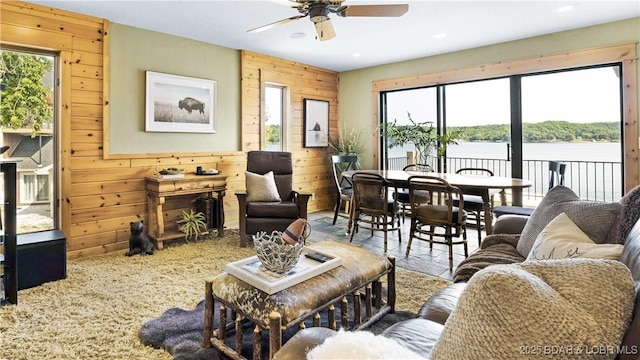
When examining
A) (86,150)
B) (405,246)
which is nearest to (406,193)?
(405,246)

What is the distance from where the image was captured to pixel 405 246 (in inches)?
160

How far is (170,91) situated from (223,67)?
0.87 m

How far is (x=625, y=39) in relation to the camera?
3.83 metres

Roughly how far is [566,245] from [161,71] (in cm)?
430

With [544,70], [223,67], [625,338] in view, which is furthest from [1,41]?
[544,70]

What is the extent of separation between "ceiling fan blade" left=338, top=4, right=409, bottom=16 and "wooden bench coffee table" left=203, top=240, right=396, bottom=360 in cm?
180

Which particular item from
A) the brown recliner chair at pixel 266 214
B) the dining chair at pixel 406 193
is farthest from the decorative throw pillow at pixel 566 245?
the brown recliner chair at pixel 266 214

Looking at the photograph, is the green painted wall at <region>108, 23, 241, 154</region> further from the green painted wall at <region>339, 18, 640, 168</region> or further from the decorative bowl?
the decorative bowl

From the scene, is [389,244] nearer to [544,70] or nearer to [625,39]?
[544,70]

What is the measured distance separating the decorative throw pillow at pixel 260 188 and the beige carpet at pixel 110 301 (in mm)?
704

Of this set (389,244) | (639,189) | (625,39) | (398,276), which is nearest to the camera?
(639,189)

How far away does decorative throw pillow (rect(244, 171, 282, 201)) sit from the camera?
4.23m

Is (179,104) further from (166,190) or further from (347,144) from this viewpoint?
(347,144)

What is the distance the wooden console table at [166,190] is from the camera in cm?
384
